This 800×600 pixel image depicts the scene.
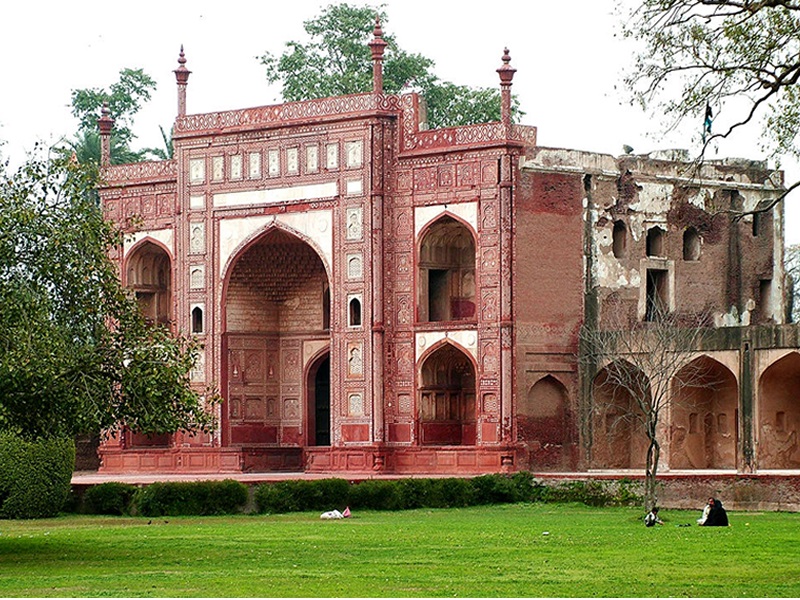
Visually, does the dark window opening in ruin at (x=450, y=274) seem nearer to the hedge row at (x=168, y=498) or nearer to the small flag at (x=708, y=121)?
the hedge row at (x=168, y=498)

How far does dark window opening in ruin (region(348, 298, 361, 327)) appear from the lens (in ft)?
124

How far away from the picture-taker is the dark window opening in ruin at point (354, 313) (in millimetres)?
37750

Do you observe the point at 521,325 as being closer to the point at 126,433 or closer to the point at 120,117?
the point at 126,433

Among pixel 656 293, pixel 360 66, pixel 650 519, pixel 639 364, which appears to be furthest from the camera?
pixel 360 66

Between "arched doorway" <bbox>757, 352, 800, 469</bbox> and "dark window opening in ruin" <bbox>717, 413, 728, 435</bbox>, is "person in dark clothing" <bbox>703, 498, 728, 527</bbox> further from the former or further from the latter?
"dark window opening in ruin" <bbox>717, 413, 728, 435</bbox>

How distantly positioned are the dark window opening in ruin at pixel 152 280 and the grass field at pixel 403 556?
1280 centimetres

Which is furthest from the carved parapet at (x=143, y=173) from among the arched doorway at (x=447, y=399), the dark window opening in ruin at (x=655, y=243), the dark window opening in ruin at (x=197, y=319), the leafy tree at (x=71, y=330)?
the leafy tree at (x=71, y=330)

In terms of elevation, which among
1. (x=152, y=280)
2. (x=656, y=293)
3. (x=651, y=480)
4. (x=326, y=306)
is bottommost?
(x=651, y=480)

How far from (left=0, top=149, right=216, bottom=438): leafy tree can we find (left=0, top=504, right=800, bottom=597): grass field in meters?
1.72

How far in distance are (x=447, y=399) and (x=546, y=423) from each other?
232cm

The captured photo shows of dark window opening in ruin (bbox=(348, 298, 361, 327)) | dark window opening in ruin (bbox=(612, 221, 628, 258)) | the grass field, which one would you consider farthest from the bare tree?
the grass field

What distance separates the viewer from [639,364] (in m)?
35.4

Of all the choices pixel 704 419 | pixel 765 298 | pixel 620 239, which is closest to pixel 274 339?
pixel 620 239

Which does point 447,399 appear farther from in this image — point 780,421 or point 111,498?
point 111,498
